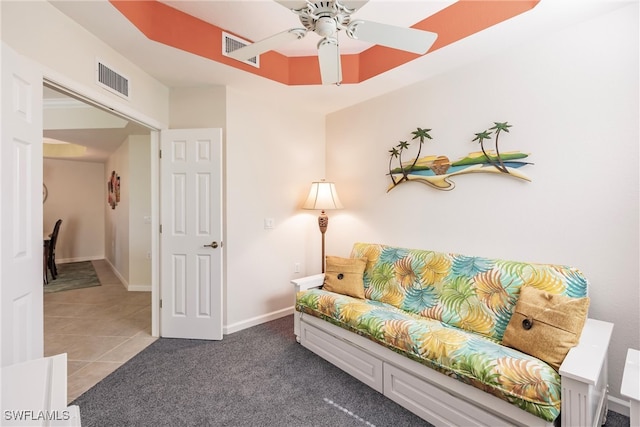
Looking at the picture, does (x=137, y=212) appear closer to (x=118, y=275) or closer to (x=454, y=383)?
(x=118, y=275)

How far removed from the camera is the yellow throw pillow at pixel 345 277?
2578 mm

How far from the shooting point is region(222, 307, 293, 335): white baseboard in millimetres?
2891

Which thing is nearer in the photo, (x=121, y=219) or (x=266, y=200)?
(x=266, y=200)

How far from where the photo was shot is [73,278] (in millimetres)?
5016

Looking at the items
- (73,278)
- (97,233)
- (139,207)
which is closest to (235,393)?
(139,207)

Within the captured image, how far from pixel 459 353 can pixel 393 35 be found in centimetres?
173

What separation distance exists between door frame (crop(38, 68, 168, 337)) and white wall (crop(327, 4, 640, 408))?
2.42 metres

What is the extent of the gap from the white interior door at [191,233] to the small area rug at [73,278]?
2.91 meters

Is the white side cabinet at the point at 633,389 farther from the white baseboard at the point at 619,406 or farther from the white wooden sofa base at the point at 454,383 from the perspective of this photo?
the white baseboard at the point at 619,406

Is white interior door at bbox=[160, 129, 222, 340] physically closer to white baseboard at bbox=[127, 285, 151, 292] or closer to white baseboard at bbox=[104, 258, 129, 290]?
white baseboard at bbox=[127, 285, 151, 292]

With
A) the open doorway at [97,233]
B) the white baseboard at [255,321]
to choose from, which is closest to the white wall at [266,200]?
the white baseboard at [255,321]

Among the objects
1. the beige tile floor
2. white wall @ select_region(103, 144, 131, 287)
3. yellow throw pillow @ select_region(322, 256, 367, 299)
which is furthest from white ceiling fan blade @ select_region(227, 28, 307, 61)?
white wall @ select_region(103, 144, 131, 287)

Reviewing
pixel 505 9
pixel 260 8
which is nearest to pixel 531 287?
pixel 505 9

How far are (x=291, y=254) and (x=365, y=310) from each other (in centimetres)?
149
